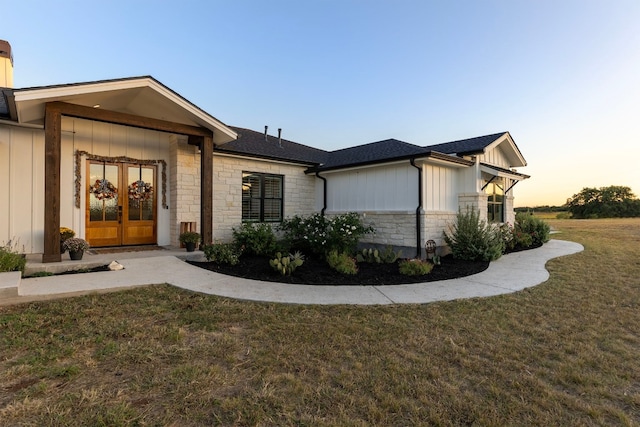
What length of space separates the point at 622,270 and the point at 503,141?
217 inches

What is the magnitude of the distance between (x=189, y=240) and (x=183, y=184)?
1843 mm

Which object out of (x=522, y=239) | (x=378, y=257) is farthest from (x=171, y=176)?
(x=522, y=239)

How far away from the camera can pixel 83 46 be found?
974 centimetres

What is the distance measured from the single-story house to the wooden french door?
3 cm

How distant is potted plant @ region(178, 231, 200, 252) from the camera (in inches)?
299

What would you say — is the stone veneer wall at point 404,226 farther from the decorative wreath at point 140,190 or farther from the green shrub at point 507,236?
the decorative wreath at point 140,190

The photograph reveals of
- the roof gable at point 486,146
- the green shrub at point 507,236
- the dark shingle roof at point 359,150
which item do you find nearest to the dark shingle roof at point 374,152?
the dark shingle roof at point 359,150

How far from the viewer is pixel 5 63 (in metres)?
9.73

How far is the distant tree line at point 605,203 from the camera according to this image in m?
41.6

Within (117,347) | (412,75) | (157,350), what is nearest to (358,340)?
(157,350)

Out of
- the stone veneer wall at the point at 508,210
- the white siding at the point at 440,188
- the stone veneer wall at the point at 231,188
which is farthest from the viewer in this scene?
the stone veneer wall at the point at 508,210

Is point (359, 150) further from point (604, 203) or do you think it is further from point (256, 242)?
point (604, 203)

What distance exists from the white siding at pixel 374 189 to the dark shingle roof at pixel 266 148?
157 cm

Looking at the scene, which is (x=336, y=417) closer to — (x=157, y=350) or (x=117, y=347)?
(x=157, y=350)
